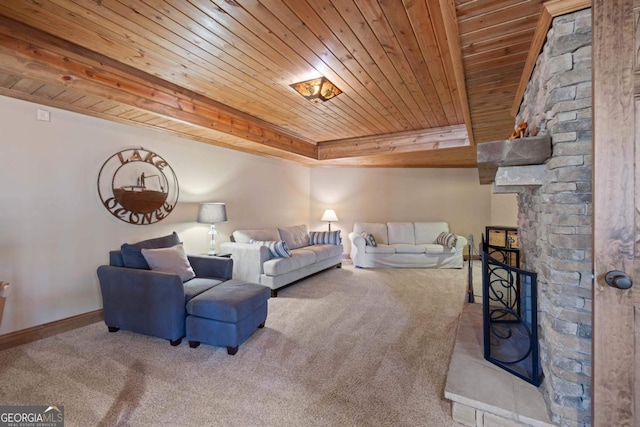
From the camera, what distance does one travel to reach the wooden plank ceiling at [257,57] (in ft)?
5.67

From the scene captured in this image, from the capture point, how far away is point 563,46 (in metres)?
1.40

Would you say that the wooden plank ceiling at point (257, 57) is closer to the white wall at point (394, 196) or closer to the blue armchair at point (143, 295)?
the blue armchair at point (143, 295)

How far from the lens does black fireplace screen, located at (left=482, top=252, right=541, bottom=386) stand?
168 cm

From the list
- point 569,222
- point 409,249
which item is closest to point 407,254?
point 409,249

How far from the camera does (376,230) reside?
20.4ft

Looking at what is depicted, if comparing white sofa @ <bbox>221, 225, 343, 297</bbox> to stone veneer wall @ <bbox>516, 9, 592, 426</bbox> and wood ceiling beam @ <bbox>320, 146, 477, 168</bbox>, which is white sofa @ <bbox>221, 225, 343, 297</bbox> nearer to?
wood ceiling beam @ <bbox>320, 146, 477, 168</bbox>

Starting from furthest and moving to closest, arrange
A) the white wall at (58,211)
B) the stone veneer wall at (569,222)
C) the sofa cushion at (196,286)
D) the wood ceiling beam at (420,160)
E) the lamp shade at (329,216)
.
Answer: the lamp shade at (329,216)
the wood ceiling beam at (420,160)
the sofa cushion at (196,286)
the white wall at (58,211)
the stone veneer wall at (569,222)

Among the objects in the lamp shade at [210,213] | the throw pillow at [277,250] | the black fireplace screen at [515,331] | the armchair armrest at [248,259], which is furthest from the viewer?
the throw pillow at [277,250]

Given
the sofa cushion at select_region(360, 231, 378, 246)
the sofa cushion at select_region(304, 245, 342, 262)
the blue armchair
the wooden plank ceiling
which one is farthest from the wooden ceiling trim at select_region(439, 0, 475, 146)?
the sofa cushion at select_region(360, 231, 378, 246)

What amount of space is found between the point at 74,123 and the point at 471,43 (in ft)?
11.6

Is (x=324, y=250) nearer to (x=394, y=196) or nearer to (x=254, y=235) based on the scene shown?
(x=254, y=235)

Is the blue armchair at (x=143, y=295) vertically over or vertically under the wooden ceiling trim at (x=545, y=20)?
under

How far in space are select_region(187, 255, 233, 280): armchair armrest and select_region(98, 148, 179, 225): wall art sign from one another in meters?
0.84

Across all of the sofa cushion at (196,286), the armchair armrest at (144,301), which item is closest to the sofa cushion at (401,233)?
the sofa cushion at (196,286)
